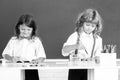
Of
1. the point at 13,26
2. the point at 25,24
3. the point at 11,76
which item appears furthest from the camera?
the point at 13,26

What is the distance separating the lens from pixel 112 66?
235 cm

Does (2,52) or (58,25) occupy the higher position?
(58,25)

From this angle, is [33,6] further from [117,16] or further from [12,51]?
[117,16]

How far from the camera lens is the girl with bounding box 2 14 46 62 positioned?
2734 mm

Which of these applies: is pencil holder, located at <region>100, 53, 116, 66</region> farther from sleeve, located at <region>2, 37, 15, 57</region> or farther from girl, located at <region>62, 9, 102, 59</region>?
sleeve, located at <region>2, 37, 15, 57</region>

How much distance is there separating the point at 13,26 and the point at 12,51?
0.32m

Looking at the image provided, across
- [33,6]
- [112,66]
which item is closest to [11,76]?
[112,66]

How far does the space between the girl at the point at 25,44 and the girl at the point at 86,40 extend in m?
0.24

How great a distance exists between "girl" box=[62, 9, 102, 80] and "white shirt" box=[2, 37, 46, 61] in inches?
9.4

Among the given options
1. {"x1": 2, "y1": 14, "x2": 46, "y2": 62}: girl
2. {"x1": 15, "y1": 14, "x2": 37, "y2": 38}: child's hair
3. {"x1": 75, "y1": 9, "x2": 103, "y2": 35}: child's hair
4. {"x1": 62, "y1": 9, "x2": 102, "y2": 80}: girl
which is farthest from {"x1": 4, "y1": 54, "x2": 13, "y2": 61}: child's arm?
{"x1": 75, "y1": 9, "x2": 103, "y2": 35}: child's hair

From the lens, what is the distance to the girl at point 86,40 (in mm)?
2670

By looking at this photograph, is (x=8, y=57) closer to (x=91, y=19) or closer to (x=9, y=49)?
(x=9, y=49)

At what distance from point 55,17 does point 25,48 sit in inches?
18.8

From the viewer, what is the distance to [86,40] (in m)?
2.76
